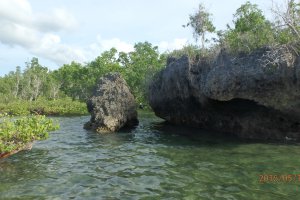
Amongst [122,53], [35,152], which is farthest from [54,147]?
[122,53]

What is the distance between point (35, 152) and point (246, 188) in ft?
31.3

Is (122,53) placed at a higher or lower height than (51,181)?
higher

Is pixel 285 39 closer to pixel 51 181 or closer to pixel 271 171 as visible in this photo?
pixel 271 171

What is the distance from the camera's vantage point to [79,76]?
67.3 m

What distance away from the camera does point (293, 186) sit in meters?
9.48

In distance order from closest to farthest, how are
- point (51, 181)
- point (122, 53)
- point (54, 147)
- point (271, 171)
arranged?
point (51, 181)
point (271, 171)
point (54, 147)
point (122, 53)

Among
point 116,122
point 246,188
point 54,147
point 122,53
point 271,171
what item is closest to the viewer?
point 246,188

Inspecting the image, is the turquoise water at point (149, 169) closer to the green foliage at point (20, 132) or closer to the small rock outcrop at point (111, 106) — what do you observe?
the green foliage at point (20, 132)

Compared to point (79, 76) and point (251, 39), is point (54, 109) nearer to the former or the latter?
point (251, 39)

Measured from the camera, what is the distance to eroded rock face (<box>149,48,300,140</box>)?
16016 mm
